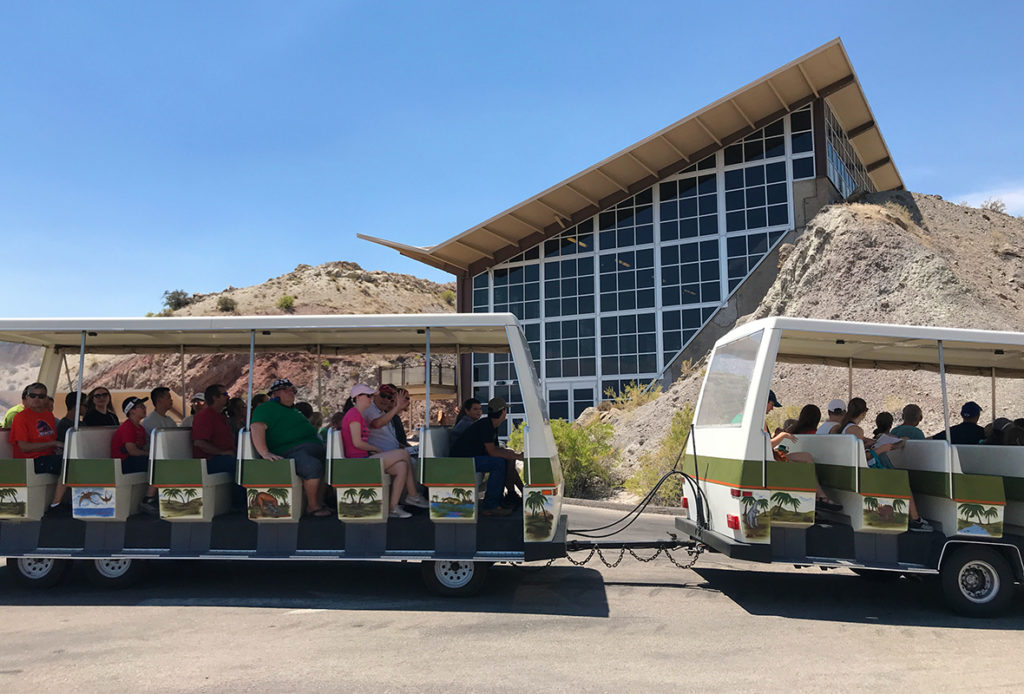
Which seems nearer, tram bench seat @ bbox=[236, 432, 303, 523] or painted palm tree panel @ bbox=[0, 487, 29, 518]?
tram bench seat @ bbox=[236, 432, 303, 523]

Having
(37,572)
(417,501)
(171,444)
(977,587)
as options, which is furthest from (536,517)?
(37,572)

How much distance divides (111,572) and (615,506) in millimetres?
9717

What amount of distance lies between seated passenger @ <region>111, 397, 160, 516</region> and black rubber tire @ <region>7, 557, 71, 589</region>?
3.03ft

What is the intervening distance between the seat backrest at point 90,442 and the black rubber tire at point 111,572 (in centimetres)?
104

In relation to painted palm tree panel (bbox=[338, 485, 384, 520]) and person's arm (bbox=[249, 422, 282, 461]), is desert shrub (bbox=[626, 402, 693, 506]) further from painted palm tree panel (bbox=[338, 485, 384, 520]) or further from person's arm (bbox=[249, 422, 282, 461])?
person's arm (bbox=[249, 422, 282, 461])

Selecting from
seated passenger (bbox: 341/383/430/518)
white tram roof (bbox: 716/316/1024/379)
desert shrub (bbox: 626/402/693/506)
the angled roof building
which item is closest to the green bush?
desert shrub (bbox: 626/402/693/506)

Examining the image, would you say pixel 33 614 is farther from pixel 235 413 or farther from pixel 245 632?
pixel 235 413

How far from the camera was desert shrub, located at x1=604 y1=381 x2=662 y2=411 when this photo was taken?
87.8ft

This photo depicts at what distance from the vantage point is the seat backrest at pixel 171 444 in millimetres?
7508

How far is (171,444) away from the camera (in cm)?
781

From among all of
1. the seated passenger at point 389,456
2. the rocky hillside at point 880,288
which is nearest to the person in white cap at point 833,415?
the seated passenger at point 389,456

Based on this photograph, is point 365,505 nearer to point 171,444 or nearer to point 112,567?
point 171,444

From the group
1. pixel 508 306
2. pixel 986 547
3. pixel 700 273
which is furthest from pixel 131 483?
pixel 508 306

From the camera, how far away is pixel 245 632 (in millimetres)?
6113
